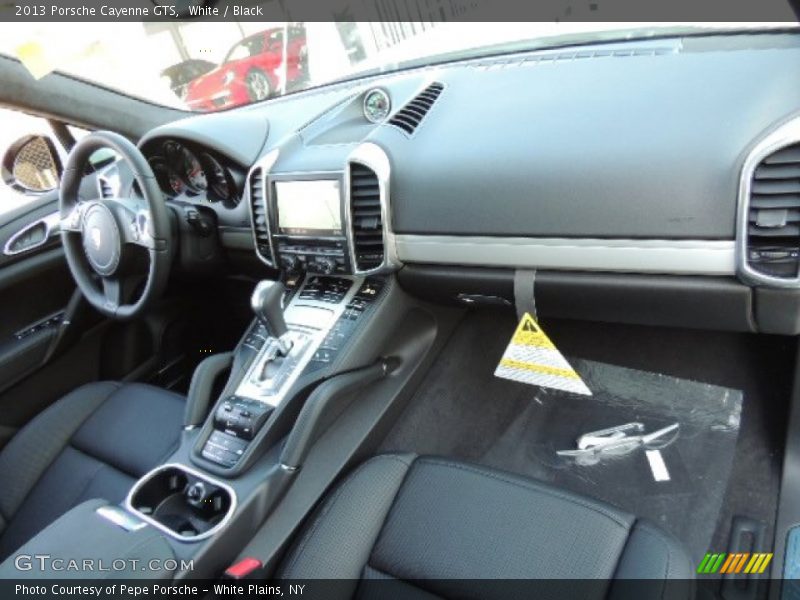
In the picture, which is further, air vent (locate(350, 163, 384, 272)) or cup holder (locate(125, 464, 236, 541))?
air vent (locate(350, 163, 384, 272))

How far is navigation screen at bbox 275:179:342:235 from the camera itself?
149cm

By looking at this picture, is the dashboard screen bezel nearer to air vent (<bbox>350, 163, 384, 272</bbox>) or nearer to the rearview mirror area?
air vent (<bbox>350, 163, 384, 272</bbox>)

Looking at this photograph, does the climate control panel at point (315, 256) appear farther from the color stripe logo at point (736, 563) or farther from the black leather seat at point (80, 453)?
the color stripe logo at point (736, 563)

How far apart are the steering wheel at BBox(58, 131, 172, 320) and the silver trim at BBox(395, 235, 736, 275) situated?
0.67 m

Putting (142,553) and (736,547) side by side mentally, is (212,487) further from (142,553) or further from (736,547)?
(736,547)

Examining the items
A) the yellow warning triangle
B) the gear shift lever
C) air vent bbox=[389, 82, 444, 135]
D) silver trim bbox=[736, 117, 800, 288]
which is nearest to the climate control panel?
the gear shift lever

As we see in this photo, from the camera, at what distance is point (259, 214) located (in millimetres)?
1692

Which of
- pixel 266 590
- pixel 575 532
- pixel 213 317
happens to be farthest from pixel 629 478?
pixel 213 317

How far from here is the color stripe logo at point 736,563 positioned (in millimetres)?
1389

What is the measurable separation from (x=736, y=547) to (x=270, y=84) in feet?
6.87

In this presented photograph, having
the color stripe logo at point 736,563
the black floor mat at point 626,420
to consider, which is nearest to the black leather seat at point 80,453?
the black floor mat at point 626,420

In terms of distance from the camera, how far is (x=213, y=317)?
245 cm

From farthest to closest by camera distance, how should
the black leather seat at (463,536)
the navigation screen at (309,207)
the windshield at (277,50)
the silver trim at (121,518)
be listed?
the windshield at (277,50)
the navigation screen at (309,207)
the silver trim at (121,518)
the black leather seat at (463,536)

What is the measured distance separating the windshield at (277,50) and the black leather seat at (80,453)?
87cm
